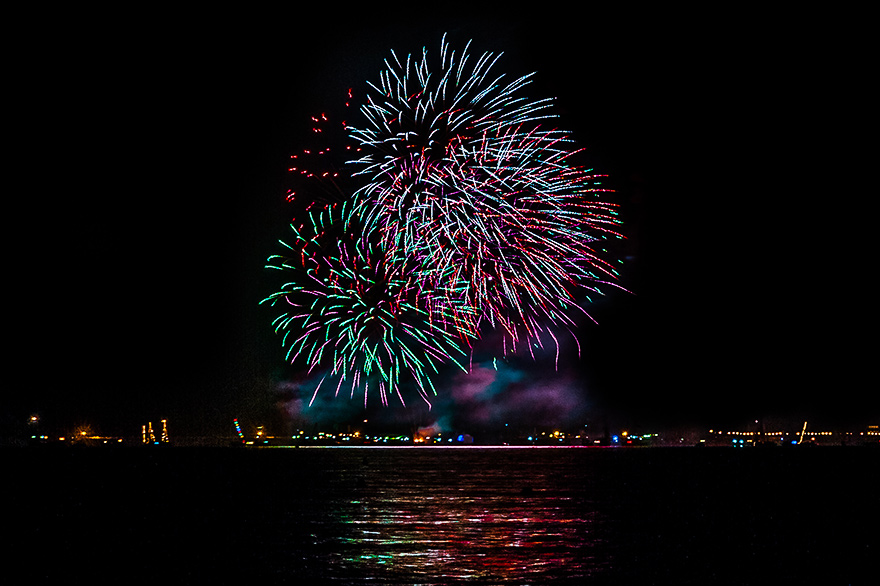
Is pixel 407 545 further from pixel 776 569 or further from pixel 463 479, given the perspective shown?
pixel 463 479

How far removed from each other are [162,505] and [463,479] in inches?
Result: 1081

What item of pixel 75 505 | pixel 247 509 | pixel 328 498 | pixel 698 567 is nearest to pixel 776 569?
pixel 698 567

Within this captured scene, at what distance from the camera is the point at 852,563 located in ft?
77.4

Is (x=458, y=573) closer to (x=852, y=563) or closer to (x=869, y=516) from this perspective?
(x=852, y=563)

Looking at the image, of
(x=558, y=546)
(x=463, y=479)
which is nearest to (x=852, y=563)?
(x=558, y=546)

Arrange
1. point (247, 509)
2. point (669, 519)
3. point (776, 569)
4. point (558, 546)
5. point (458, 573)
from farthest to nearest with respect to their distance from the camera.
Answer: point (247, 509), point (669, 519), point (558, 546), point (776, 569), point (458, 573)

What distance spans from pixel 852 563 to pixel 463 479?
42399 millimetres

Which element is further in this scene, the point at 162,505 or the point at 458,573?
the point at 162,505

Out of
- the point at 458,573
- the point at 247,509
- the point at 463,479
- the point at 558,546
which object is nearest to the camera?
the point at 458,573

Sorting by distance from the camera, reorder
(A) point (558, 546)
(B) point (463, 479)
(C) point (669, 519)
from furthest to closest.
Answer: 1. (B) point (463, 479)
2. (C) point (669, 519)
3. (A) point (558, 546)

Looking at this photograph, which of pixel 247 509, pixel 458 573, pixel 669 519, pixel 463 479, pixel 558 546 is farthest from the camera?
pixel 463 479

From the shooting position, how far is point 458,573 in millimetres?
21328

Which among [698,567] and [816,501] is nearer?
[698,567]

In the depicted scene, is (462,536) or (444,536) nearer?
(462,536)
